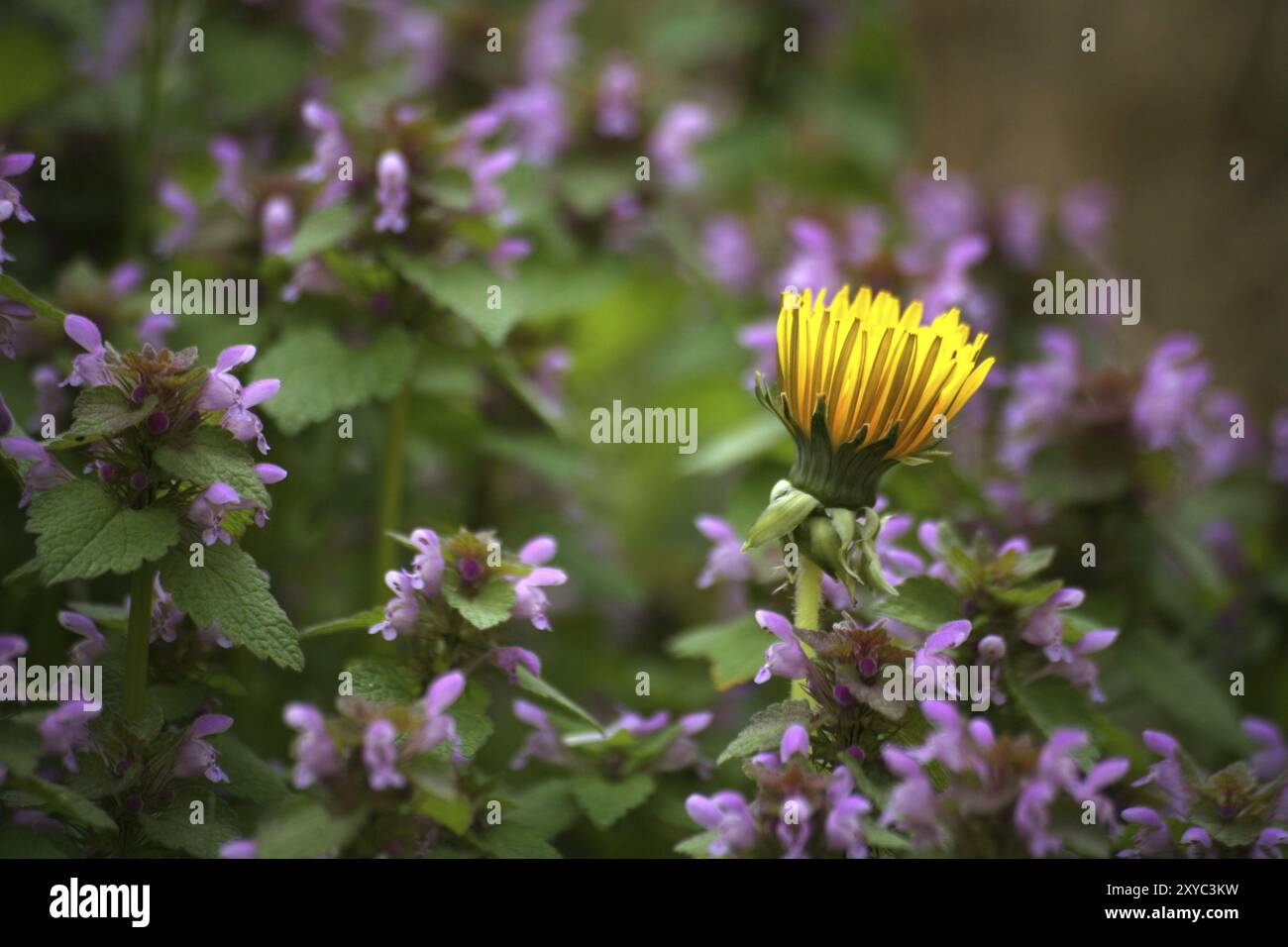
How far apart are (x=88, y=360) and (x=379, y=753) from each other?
1.78 feet

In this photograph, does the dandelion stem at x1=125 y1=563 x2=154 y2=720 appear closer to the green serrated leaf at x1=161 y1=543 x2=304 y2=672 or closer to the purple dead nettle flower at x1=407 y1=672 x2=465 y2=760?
the green serrated leaf at x1=161 y1=543 x2=304 y2=672

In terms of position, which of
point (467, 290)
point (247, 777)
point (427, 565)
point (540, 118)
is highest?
point (540, 118)

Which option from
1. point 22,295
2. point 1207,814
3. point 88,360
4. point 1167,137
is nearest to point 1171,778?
point 1207,814

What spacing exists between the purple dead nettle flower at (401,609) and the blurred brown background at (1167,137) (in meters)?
2.11

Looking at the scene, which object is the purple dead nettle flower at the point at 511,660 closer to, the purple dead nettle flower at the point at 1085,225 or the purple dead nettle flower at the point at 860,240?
the purple dead nettle flower at the point at 860,240

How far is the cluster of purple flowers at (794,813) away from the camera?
3.48ft

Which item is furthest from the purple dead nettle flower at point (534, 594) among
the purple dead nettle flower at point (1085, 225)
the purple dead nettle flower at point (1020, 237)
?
the purple dead nettle flower at point (1085, 225)

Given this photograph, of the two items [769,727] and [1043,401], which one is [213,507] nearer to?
[769,727]

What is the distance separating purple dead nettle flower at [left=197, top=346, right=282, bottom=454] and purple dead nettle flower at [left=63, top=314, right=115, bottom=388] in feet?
0.35

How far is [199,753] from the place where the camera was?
3.98ft

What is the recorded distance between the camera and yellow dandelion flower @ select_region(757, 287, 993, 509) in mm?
1122

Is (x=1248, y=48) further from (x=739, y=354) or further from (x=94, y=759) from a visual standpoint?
(x=94, y=759)
